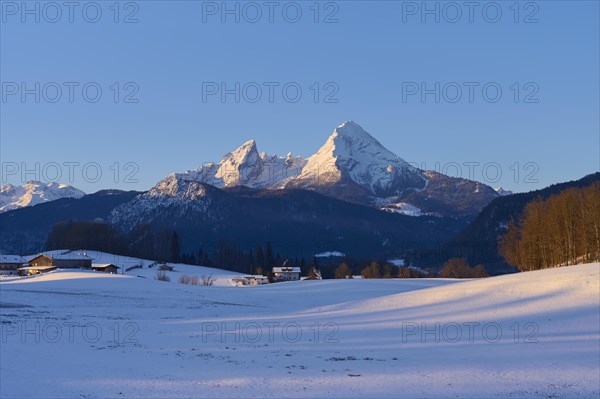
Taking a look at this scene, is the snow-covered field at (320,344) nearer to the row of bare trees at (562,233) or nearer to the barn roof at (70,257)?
the row of bare trees at (562,233)

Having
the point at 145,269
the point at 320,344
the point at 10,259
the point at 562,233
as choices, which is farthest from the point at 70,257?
the point at 320,344

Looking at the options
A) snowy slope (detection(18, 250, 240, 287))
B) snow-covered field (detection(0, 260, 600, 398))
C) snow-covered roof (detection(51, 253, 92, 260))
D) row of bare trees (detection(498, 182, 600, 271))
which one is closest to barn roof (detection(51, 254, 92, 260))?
snow-covered roof (detection(51, 253, 92, 260))

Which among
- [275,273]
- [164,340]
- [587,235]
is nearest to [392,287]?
[587,235]

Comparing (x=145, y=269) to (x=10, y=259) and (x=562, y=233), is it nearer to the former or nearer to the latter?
(x=10, y=259)

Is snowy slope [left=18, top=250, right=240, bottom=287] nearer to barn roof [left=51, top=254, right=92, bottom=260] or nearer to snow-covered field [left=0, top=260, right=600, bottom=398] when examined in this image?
barn roof [left=51, top=254, right=92, bottom=260]

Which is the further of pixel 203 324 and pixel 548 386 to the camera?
pixel 203 324

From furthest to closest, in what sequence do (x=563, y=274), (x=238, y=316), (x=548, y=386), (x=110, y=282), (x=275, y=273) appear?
(x=275, y=273) → (x=110, y=282) → (x=563, y=274) → (x=238, y=316) → (x=548, y=386)

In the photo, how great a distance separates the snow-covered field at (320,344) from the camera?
26.2 metres

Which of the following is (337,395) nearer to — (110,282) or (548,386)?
(548,386)

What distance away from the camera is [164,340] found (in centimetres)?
3950

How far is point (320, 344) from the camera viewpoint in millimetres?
38438

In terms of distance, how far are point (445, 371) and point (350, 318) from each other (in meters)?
22.3

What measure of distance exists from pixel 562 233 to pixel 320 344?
6658 centimetres

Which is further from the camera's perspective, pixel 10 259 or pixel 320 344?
pixel 10 259
